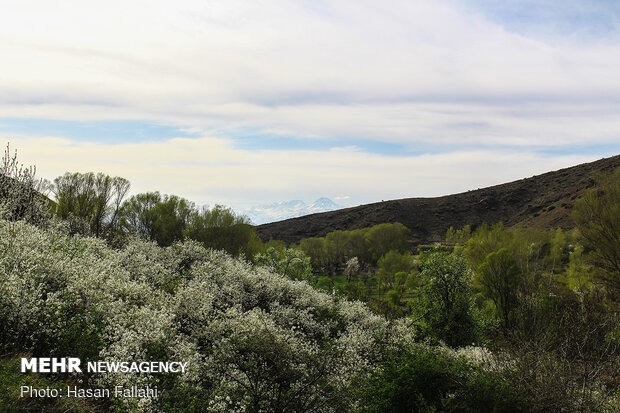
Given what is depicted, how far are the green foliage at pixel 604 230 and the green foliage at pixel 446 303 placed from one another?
11.3 metres

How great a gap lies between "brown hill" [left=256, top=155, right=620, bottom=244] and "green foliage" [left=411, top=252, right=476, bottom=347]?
8285 cm

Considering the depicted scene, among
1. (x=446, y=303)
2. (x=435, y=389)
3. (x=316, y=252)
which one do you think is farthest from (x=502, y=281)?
(x=316, y=252)

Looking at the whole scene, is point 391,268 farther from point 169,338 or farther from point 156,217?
point 169,338

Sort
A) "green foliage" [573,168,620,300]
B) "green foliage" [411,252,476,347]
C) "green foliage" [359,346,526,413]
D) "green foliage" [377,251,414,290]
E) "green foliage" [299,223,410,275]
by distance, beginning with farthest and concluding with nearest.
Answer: "green foliage" [299,223,410,275] < "green foliage" [377,251,414,290] < "green foliage" [573,168,620,300] < "green foliage" [411,252,476,347] < "green foliage" [359,346,526,413]

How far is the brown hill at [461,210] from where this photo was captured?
10906cm

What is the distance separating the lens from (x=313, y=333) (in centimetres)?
1938

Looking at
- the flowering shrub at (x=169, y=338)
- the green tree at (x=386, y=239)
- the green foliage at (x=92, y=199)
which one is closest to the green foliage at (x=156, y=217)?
the green foliage at (x=92, y=199)

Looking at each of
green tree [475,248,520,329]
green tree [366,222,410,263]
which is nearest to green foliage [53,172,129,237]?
green tree [475,248,520,329]

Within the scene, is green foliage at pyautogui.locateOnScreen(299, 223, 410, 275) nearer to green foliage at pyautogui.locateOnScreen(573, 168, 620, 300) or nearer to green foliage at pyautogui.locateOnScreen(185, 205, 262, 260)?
green foliage at pyautogui.locateOnScreen(185, 205, 262, 260)

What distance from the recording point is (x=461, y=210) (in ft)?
406

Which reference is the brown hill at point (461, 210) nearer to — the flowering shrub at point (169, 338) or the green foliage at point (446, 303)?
the green foliage at point (446, 303)

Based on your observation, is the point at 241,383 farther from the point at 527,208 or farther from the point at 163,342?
the point at 527,208

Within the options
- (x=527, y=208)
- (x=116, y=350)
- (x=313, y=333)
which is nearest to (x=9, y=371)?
(x=116, y=350)

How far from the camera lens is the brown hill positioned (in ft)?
358
